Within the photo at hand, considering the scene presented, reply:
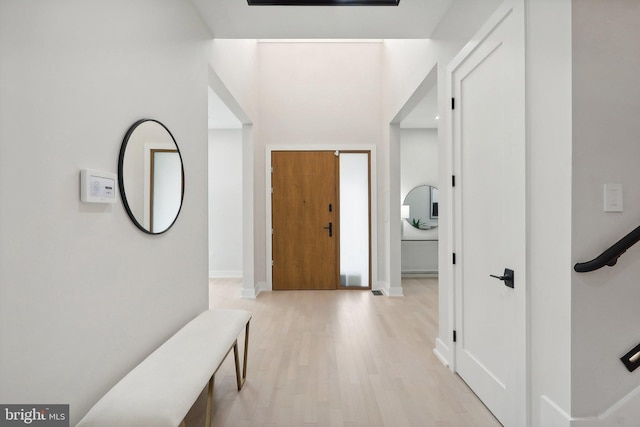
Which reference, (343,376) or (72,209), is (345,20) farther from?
(343,376)

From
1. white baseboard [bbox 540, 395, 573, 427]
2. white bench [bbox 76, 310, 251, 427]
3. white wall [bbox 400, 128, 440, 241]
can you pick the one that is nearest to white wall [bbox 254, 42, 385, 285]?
white wall [bbox 400, 128, 440, 241]

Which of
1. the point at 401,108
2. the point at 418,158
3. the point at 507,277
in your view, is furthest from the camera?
the point at 418,158

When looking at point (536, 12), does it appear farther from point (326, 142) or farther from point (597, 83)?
point (326, 142)

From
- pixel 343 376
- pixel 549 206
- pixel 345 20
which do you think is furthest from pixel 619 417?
pixel 345 20

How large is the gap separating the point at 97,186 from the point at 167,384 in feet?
2.88

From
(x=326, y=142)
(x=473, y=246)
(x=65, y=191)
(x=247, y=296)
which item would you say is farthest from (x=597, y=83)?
(x=247, y=296)

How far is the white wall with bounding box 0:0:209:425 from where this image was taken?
1070 mm

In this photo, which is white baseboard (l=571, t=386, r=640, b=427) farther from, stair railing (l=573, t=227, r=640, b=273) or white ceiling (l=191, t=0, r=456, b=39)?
white ceiling (l=191, t=0, r=456, b=39)

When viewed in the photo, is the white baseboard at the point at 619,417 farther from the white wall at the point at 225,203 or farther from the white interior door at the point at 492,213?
the white wall at the point at 225,203

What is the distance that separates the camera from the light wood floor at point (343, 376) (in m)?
2.01

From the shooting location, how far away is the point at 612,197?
1.42 metres

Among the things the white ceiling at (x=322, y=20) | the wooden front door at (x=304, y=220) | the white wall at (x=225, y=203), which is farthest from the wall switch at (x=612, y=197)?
the white wall at (x=225, y=203)

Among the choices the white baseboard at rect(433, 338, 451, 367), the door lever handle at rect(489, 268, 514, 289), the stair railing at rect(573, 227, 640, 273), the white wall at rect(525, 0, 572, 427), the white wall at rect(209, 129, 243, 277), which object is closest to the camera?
the stair railing at rect(573, 227, 640, 273)

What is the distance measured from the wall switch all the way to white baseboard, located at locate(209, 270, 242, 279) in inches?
227
